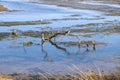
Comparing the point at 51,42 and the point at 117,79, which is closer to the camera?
the point at 117,79

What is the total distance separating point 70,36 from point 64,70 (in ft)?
32.6

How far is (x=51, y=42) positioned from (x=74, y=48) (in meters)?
2.32

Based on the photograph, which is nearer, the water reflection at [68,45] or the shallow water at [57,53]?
the shallow water at [57,53]

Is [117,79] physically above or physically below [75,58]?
above

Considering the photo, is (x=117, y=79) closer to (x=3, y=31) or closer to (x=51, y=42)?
(x=51, y=42)

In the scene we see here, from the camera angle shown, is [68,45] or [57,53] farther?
[68,45]

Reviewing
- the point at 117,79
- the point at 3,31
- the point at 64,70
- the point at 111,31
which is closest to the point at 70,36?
the point at 111,31

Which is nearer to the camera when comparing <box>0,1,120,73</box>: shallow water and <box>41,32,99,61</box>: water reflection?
<box>0,1,120,73</box>: shallow water

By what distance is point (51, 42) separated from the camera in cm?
2331

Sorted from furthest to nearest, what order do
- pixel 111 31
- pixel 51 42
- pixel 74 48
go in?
pixel 111 31
pixel 51 42
pixel 74 48

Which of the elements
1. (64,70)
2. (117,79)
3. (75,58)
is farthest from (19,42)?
(117,79)

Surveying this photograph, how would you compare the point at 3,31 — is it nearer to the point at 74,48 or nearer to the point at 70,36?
the point at 70,36

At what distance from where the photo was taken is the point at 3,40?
24.5m

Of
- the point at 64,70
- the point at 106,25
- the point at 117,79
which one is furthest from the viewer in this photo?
the point at 106,25
